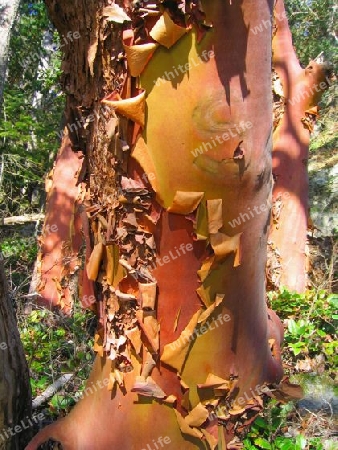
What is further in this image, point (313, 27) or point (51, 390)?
point (313, 27)

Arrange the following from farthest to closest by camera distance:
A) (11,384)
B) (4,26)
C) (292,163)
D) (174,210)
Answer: (292,163) → (4,26) → (11,384) → (174,210)

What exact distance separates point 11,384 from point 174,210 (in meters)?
0.79

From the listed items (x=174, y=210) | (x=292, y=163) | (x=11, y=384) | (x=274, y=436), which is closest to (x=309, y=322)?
(x=274, y=436)

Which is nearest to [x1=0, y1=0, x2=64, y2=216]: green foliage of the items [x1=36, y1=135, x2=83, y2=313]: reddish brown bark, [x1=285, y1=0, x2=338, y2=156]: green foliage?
[x1=36, y1=135, x2=83, y2=313]: reddish brown bark

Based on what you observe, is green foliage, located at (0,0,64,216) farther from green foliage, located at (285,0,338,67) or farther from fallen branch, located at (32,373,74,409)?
green foliage, located at (285,0,338,67)

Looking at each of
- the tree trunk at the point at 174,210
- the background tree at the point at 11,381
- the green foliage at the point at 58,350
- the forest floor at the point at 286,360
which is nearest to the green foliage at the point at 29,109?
the forest floor at the point at 286,360

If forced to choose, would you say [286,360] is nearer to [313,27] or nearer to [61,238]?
[61,238]

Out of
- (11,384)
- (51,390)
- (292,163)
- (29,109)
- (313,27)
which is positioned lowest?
(51,390)

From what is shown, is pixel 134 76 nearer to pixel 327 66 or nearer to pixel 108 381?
pixel 108 381

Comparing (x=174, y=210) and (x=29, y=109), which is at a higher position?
(x=29, y=109)

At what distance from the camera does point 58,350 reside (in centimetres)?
230

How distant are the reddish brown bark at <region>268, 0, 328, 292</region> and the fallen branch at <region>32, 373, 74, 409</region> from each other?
5.80 ft

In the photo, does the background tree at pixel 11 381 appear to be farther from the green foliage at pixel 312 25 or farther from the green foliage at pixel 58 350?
the green foliage at pixel 312 25

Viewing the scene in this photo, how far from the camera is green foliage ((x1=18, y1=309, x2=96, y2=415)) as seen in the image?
5.97 feet
